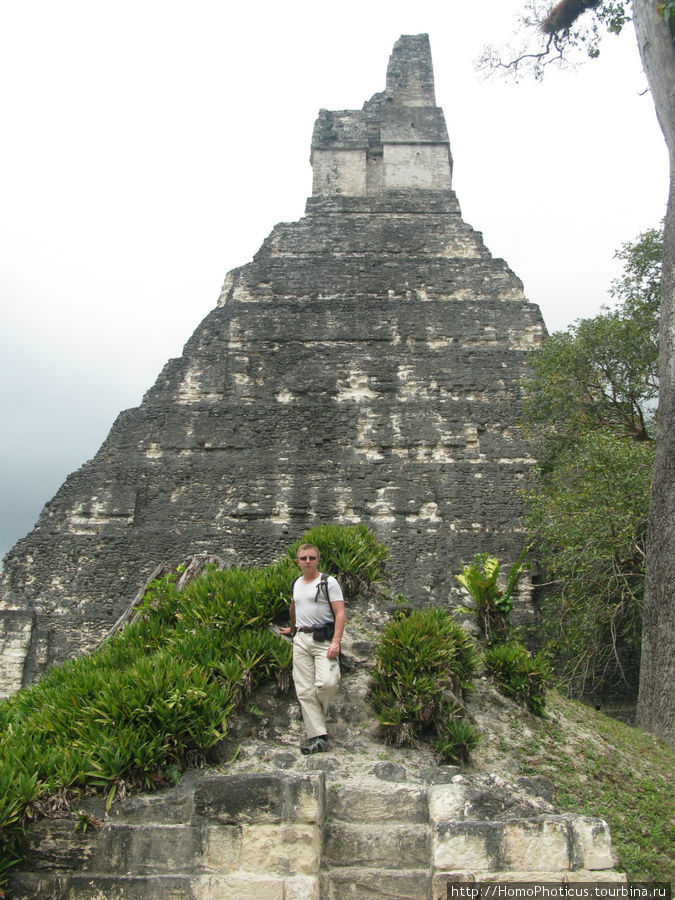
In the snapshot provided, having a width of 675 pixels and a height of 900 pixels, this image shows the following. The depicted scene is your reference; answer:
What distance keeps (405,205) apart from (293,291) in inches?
135

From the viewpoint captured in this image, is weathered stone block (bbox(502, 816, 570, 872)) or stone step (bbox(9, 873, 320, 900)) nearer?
stone step (bbox(9, 873, 320, 900))

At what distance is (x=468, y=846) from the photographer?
3.57 m

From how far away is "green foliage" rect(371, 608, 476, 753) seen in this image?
14.4 ft

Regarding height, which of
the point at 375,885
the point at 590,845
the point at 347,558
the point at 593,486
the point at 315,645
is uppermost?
the point at 593,486

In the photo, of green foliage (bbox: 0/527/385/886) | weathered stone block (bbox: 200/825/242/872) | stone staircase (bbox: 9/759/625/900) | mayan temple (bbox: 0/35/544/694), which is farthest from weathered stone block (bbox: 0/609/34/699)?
weathered stone block (bbox: 200/825/242/872)

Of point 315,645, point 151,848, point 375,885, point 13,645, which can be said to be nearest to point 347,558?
point 315,645

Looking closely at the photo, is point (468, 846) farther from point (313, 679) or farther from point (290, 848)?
point (313, 679)

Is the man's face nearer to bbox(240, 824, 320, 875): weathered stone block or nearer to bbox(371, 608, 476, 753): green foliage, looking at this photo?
bbox(371, 608, 476, 753): green foliage

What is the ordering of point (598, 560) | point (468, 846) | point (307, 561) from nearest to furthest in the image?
point (468, 846) → point (307, 561) → point (598, 560)

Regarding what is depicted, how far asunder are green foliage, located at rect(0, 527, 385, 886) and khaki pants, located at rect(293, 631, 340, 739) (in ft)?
0.79

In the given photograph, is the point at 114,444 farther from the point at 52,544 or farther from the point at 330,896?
the point at 330,896

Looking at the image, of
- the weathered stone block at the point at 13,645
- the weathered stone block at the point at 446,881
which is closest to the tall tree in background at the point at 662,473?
the weathered stone block at the point at 446,881

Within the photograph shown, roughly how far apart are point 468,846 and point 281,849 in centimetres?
95

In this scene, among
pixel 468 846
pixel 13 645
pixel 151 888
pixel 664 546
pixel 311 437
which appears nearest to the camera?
pixel 151 888
